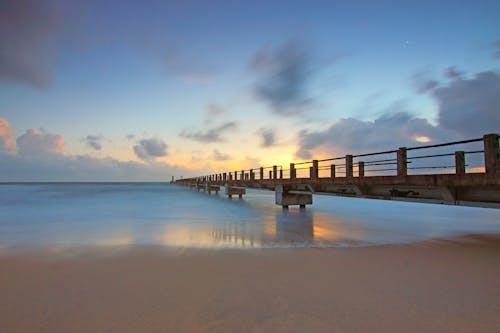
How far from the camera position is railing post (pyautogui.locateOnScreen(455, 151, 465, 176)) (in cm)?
821

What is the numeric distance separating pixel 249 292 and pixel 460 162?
7.21 m

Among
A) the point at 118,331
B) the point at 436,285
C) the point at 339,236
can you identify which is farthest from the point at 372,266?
the point at 118,331

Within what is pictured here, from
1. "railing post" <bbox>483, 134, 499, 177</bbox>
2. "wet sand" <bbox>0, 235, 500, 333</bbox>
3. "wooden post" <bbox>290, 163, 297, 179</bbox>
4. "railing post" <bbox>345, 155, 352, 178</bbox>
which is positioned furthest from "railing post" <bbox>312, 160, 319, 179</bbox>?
"railing post" <bbox>483, 134, 499, 177</bbox>

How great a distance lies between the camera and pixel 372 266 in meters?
6.61

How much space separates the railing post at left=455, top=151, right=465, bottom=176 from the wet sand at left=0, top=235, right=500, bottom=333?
7.50 feet

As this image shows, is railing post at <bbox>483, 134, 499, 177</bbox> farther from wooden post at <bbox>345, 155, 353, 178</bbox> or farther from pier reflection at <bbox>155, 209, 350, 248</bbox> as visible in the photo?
wooden post at <bbox>345, 155, 353, 178</bbox>

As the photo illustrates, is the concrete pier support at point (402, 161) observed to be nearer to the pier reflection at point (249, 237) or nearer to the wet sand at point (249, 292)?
the wet sand at point (249, 292)

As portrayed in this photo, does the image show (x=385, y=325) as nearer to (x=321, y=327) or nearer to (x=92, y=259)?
(x=321, y=327)

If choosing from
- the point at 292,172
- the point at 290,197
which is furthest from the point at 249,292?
the point at 290,197

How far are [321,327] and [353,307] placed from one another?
2.77 feet

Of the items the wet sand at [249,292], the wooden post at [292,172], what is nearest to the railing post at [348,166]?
the wet sand at [249,292]

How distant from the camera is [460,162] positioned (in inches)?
324

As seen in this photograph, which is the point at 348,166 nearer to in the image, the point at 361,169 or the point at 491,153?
the point at 361,169

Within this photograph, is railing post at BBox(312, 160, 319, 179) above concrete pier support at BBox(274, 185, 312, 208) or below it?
above
